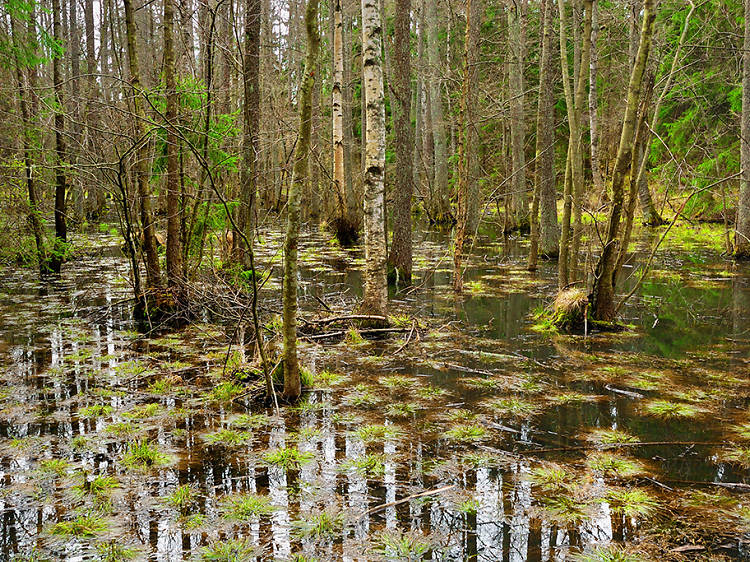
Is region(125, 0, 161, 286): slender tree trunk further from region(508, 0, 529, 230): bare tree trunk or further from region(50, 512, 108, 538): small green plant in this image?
region(508, 0, 529, 230): bare tree trunk

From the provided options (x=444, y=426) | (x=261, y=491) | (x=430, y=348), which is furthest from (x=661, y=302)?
(x=261, y=491)

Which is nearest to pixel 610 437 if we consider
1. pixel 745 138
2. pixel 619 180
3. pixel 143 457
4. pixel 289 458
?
pixel 289 458

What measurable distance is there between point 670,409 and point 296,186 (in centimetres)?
386

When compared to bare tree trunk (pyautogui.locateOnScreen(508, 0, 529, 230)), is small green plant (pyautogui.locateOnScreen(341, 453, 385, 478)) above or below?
below

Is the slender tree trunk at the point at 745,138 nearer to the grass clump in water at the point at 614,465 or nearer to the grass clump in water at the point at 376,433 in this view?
the grass clump in water at the point at 614,465

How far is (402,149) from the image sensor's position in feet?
35.2

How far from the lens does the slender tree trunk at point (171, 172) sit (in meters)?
7.93

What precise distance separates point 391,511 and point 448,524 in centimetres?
36

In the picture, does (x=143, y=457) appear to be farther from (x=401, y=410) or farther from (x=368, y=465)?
(x=401, y=410)

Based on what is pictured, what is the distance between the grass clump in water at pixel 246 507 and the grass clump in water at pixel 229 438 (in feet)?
2.72

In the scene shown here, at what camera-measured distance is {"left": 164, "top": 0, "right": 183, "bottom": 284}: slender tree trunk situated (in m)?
7.93

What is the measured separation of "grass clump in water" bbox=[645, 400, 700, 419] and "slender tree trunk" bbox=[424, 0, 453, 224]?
1492 centimetres

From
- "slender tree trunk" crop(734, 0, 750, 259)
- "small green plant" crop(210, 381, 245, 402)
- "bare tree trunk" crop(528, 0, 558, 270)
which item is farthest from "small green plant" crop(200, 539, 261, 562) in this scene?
"slender tree trunk" crop(734, 0, 750, 259)

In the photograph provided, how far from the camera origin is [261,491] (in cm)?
379
